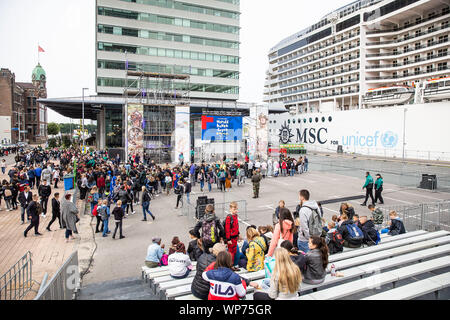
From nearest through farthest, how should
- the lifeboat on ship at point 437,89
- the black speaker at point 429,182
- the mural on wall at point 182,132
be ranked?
the black speaker at point 429,182 < the mural on wall at point 182,132 < the lifeboat on ship at point 437,89

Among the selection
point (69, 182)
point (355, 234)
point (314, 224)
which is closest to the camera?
point (314, 224)

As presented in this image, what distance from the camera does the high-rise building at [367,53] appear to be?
4278cm

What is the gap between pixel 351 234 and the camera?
756cm

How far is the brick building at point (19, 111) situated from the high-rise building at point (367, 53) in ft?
224

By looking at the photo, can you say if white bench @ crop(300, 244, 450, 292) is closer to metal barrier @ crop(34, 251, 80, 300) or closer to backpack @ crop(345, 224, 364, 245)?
backpack @ crop(345, 224, 364, 245)

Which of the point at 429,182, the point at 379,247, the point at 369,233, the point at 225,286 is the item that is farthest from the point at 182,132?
the point at 225,286

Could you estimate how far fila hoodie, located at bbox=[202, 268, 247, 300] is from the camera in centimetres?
414

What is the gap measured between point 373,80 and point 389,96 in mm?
8065

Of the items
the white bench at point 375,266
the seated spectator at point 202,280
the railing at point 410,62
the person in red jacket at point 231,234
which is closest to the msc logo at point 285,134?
the railing at point 410,62

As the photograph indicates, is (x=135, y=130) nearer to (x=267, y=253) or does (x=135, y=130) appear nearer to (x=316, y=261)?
(x=267, y=253)

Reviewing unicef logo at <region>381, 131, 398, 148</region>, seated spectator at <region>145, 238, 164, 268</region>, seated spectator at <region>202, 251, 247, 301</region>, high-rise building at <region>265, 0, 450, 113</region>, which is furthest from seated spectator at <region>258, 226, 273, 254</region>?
high-rise building at <region>265, 0, 450, 113</region>

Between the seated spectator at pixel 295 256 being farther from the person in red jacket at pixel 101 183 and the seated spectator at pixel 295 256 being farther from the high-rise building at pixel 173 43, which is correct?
the high-rise building at pixel 173 43

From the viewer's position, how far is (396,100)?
4241 centimetres

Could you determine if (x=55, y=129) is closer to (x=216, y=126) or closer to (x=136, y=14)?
(x=136, y=14)
